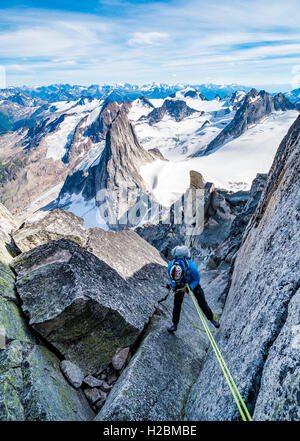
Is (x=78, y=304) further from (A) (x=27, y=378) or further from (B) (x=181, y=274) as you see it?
(B) (x=181, y=274)

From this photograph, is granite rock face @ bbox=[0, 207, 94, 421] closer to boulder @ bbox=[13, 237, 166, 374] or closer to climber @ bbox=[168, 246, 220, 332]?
boulder @ bbox=[13, 237, 166, 374]

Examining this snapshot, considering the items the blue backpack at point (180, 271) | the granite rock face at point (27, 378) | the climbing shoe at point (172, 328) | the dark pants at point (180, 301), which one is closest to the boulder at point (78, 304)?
the granite rock face at point (27, 378)

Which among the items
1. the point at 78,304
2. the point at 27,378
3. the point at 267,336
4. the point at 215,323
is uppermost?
the point at 267,336

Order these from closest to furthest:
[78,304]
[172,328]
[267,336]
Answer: [267,336], [78,304], [172,328]

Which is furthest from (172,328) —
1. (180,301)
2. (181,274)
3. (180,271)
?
(180,271)

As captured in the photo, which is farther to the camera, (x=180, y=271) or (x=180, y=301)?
(x=180, y=301)
